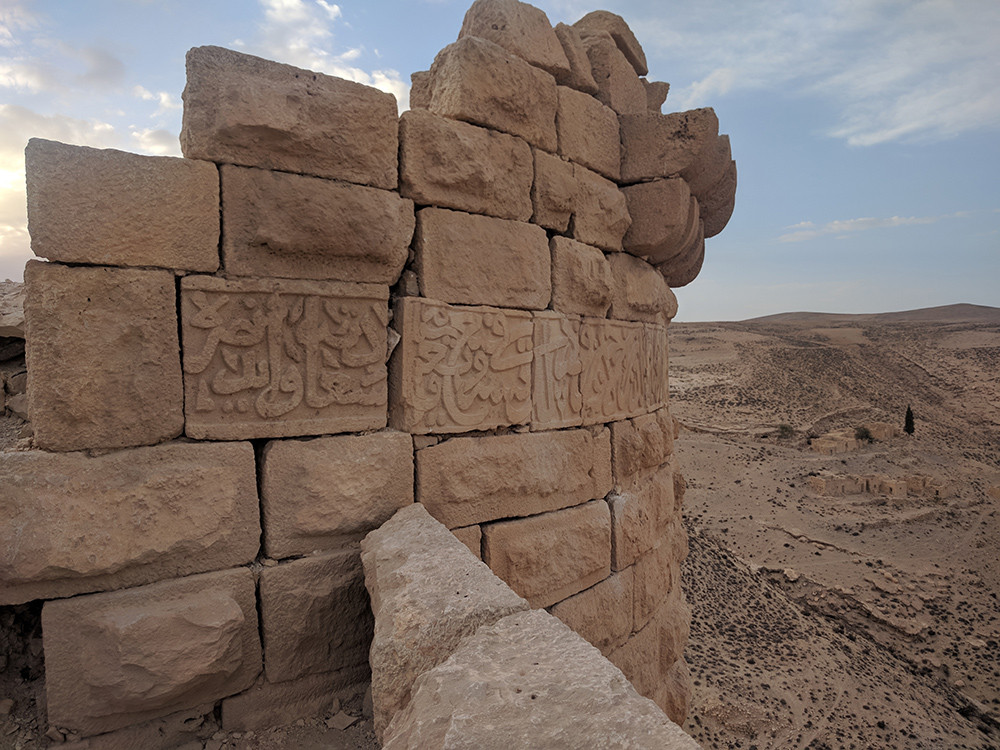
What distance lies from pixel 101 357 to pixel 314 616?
1271 mm

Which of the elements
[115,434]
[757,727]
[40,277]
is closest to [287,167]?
[40,277]

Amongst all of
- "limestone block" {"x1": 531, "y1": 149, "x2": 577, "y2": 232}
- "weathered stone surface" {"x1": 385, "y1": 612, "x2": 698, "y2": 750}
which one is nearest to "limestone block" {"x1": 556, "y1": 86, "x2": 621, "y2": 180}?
"limestone block" {"x1": 531, "y1": 149, "x2": 577, "y2": 232}

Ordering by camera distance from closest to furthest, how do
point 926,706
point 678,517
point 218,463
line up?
point 218,463 < point 678,517 < point 926,706

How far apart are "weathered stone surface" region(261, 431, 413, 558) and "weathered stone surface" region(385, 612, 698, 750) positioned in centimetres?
113

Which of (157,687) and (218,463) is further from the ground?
(218,463)

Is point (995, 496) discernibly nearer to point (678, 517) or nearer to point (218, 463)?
point (678, 517)

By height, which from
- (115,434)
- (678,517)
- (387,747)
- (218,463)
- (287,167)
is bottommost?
(678,517)

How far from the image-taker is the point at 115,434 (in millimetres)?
2094

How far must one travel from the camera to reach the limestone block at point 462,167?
2705mm

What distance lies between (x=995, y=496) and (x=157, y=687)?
1890 cm

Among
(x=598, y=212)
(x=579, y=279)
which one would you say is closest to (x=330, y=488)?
(x=579, y=279)

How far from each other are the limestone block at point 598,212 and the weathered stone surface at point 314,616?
2.29 m

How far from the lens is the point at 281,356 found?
2369 mm

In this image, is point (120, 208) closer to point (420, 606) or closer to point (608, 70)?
point (420, 606)
